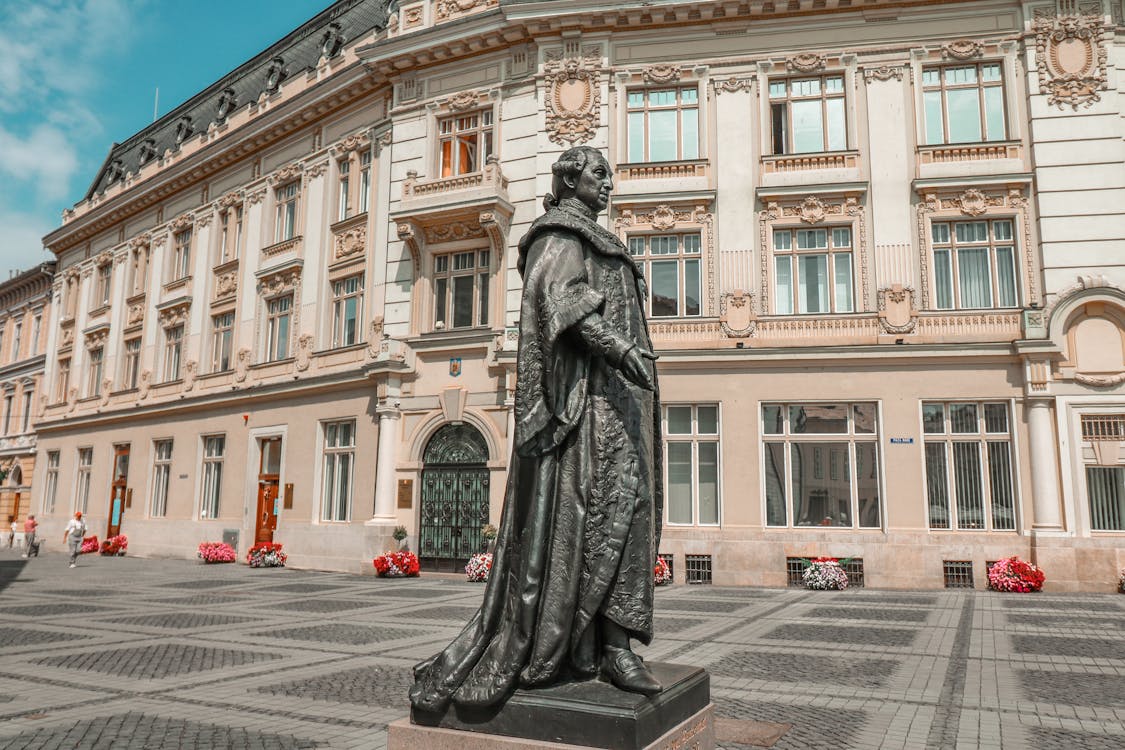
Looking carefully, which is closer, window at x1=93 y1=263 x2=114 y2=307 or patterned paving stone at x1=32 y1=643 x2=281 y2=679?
patterned paving stone at x1=32 y1=643 x2=281 y2=679

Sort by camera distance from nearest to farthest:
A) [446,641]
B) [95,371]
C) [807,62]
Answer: [446,641] → [807,62] → [95,371]

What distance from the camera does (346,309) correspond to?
22.5 metres

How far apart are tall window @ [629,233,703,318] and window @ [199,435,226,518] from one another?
579 inches

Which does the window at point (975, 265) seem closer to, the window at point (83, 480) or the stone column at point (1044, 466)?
the stone column at point (1044, 466)

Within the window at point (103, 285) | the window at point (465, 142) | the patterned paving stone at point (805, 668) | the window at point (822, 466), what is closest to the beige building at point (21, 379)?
the window at point (103, 285)

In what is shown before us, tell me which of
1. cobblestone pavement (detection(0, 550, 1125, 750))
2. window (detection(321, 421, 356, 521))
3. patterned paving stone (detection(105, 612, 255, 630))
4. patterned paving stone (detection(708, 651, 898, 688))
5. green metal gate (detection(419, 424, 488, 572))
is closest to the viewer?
cobblestone pavement (detection(0, 550, 1125, 750))

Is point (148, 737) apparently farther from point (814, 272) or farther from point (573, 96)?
point (573, 96)

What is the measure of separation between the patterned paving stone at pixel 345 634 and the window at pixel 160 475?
19.5m

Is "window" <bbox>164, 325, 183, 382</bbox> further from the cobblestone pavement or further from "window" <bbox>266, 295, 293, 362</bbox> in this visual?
the cobblestone pavement

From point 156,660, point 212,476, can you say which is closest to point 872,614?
point 156,660

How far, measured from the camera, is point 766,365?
17688 mm

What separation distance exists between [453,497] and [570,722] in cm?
1683

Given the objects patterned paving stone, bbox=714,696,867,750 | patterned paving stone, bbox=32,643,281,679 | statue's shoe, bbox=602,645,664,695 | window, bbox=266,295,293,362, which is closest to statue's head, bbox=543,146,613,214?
statue's shoe, bbox=602,645,664,695

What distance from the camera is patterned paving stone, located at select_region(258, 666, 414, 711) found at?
6324 mm
